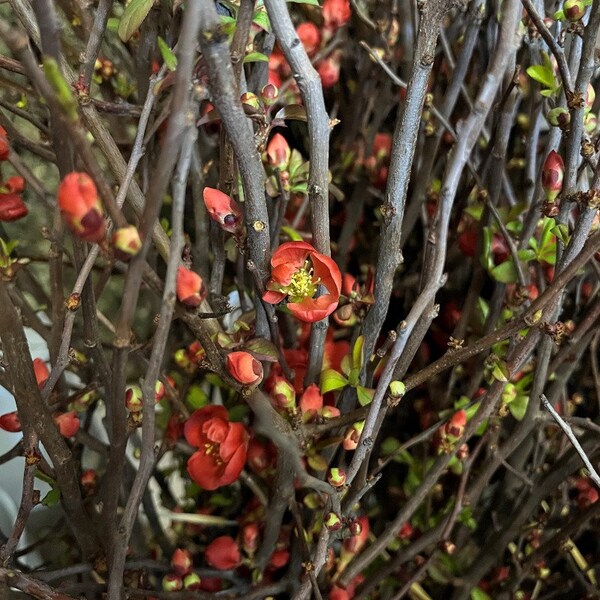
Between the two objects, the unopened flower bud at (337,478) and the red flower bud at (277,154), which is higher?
the red flower bud at (277,154)

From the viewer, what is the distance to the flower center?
45 centimetres

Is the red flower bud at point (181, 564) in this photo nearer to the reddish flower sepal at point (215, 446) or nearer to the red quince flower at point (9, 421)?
the reddish flower sepal at point (215, 446)

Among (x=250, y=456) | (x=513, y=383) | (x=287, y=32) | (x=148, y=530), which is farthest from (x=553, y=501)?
(x=287, y=32)

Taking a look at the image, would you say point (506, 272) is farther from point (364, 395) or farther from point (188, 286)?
point (188, 286)

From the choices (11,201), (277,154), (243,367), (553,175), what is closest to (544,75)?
(553,175)

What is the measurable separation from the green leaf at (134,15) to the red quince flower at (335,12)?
336 mm

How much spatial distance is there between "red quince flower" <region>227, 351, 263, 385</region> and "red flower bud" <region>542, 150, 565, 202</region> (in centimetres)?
28

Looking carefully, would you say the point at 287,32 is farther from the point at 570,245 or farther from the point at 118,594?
the point at 118,594

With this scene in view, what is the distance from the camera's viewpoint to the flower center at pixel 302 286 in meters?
0.45

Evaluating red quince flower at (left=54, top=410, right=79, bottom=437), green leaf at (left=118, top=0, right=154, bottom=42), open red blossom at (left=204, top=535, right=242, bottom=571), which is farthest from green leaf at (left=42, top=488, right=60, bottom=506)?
green leaf at (left=118, top=0, right=154, bottom=42)

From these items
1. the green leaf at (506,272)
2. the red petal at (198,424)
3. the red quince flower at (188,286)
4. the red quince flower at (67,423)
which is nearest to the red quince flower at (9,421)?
the red quince flower at (67,423)

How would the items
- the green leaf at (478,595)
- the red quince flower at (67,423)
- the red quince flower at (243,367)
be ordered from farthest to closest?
the green leaf at (478,595) < the red quince flower at (67,423) < the red quince flower at (243,367)

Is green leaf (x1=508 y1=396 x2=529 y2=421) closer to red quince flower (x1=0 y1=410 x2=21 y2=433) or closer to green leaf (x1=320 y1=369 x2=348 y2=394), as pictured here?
green leaf (x1=320 y1=369 x2=348 y2=394)

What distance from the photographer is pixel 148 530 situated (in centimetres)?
75
